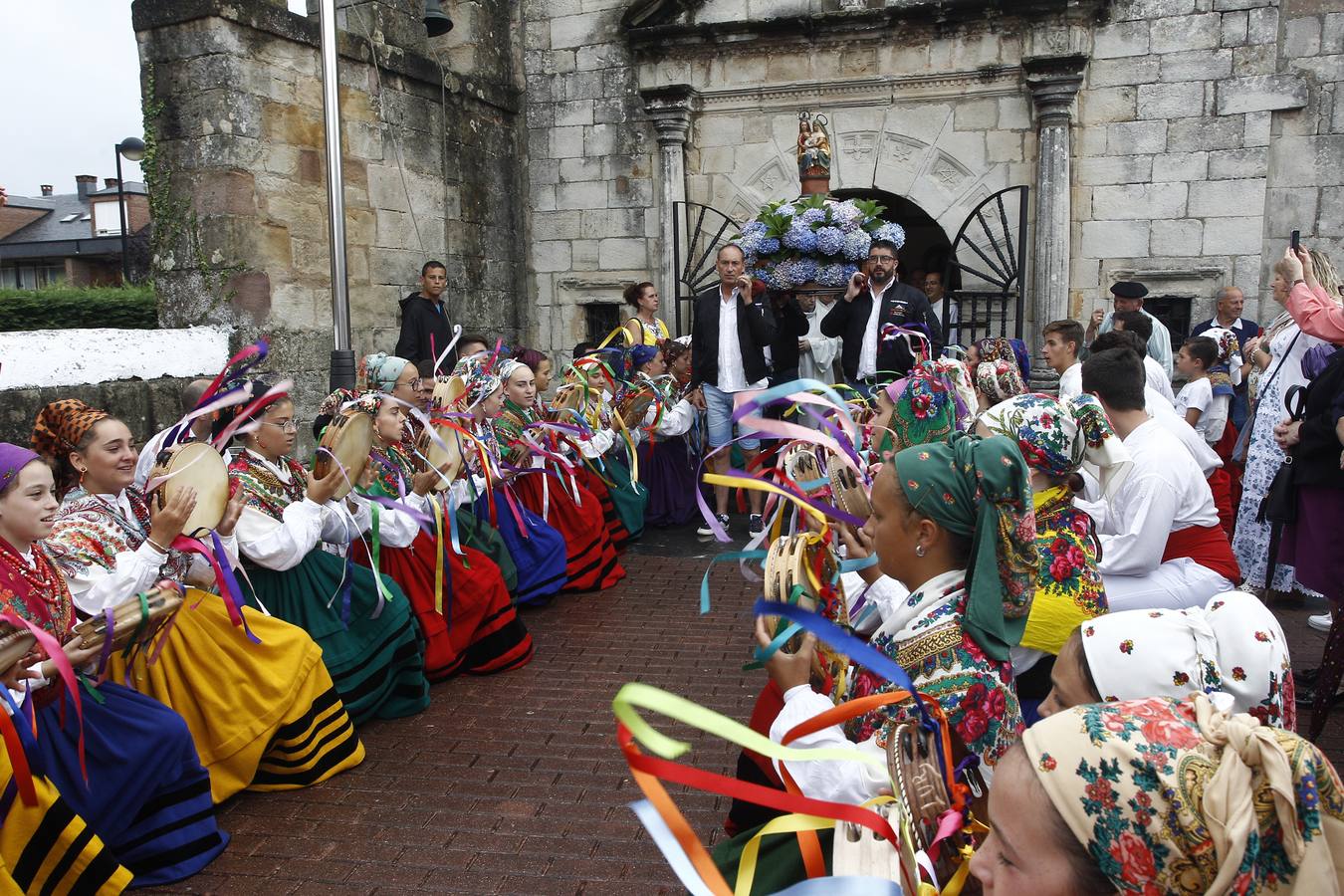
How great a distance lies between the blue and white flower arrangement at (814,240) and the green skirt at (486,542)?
330 cm

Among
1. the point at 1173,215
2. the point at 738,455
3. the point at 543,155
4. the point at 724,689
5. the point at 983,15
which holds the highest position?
the point at 983,15

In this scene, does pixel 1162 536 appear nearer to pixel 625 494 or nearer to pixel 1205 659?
pixel 1205 659

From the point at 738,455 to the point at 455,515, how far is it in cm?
366

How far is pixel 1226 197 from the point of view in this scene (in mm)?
9688

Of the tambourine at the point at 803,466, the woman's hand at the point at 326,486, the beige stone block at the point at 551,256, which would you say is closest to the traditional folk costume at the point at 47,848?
the woman's hand at the point at 326,486

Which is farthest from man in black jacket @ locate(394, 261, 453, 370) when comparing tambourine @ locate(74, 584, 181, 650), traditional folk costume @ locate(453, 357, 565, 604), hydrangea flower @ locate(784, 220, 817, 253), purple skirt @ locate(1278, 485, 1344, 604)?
purple skirt @ locate(1278, 485, 1344, 604)

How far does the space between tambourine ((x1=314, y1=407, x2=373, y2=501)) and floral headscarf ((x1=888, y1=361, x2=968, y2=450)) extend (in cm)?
230

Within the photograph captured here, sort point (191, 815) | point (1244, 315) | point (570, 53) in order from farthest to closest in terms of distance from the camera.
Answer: point (570, 53), point (1244, 315), point (191, 815)

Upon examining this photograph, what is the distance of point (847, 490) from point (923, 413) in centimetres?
101

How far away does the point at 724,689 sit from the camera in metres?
4.97

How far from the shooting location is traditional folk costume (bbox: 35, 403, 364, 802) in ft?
10.9

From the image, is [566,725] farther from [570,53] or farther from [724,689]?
[570,53]

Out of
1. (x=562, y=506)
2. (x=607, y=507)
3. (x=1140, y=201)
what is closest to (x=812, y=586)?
(x=562, y=506)

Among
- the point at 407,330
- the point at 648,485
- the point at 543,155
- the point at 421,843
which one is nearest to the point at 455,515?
the point at 421,843
